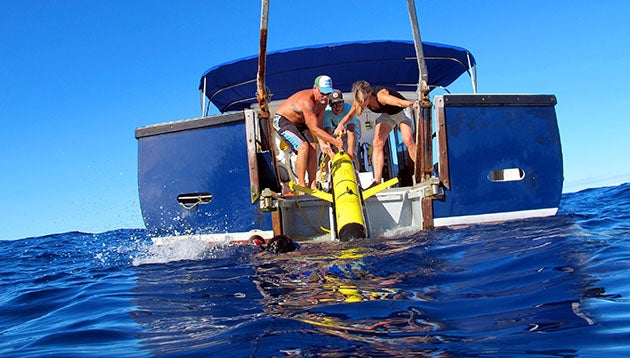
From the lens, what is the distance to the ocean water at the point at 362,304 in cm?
188

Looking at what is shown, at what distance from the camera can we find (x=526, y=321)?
6.61 feet

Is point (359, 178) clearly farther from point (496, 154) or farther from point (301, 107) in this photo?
point (496, 154)

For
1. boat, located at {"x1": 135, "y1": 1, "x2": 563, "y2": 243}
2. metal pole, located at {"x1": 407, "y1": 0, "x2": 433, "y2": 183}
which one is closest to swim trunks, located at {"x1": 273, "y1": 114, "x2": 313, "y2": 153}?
boat, located at {"x1": 135, "y1": 1, "x2": 563, "y2": 243}

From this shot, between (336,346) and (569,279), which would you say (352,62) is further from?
(336,346)

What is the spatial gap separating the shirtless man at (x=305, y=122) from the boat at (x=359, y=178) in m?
0.49

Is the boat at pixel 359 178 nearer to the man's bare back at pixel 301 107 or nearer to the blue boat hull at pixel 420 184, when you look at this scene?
the blue boat hull at pixel 420 184

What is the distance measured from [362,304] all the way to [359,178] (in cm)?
350

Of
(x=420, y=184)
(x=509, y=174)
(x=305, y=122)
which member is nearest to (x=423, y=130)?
(x=420, y=184)

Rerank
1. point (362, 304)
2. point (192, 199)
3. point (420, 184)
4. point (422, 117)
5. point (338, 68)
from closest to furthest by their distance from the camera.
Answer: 1. point (362, 304)
2. point (422, 117)
3. point (420, 184)
4. point (192, 199)
5. point (338, 68)

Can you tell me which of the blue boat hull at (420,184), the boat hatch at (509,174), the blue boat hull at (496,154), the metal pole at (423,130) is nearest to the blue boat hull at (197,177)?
the blue boat hull at (420,184)

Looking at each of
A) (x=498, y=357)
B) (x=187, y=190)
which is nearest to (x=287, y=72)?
(x=187, y=190)

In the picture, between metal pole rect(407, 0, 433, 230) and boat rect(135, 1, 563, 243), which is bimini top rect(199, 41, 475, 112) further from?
metal pole rect(407, 0, 433, 230)

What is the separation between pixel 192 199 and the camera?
5855mm

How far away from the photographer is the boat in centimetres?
555
